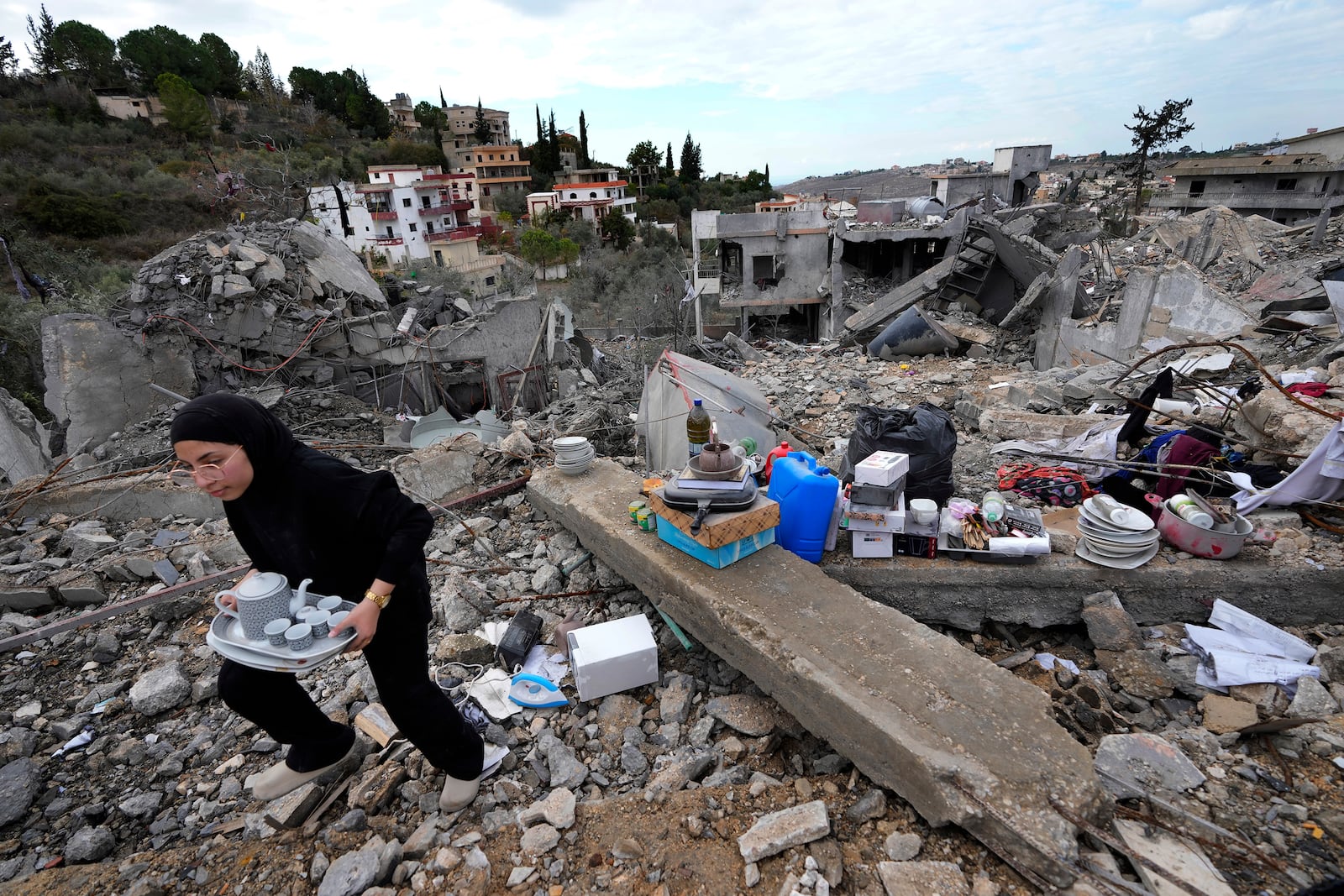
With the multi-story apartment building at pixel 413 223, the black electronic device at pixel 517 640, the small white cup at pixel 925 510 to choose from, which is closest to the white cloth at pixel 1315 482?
the small white cup at pixel 925 510

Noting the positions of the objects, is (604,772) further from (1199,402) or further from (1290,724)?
(1199,402)

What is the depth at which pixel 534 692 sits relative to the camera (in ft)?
9.39

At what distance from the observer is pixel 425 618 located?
2.09 metres

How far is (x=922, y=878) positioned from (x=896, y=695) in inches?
23.0

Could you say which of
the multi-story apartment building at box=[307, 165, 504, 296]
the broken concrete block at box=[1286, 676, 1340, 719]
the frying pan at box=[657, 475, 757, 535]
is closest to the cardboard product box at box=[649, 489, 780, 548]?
the frying pan at box=[657, 475, 757, 535]

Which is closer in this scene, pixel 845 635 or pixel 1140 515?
pixel 845 635

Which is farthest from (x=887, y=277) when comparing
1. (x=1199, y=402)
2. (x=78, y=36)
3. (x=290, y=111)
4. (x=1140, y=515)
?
(x=78, y=36)

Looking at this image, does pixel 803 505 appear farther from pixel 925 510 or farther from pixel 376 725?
pixel 376 725

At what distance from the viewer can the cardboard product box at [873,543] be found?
3.21 meters

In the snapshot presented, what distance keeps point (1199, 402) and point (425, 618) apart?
6.16m

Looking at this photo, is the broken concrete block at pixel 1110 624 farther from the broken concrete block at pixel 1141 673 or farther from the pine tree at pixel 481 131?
the pine tree at pixel 481 131

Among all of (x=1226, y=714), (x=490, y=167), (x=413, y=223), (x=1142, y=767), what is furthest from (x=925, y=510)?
(x=490, y=167)

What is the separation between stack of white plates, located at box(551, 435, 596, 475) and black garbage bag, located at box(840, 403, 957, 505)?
1.88 meters

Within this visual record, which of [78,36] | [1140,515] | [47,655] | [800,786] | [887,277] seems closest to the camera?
[800,786]
